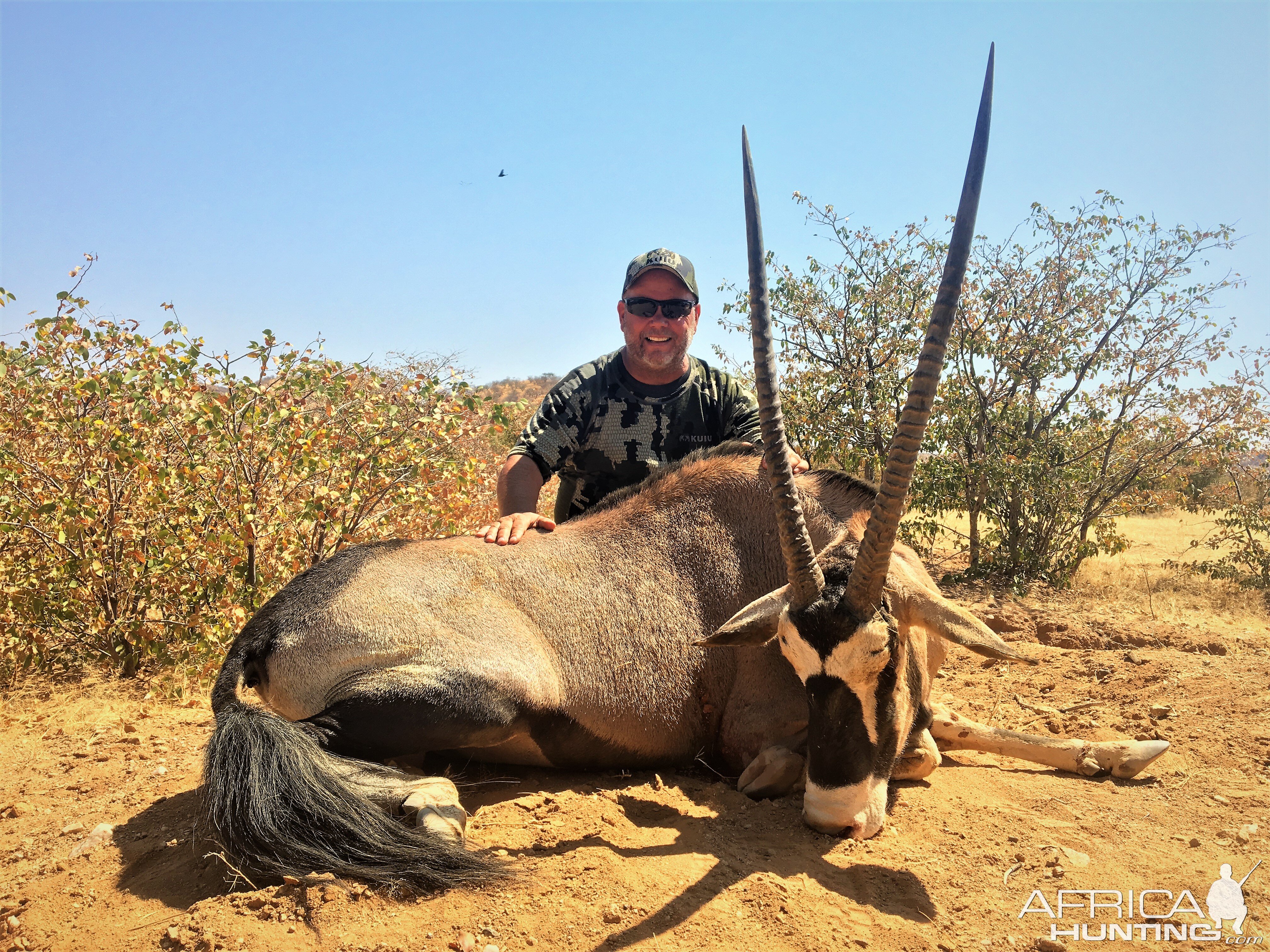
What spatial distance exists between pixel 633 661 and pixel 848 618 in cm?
134

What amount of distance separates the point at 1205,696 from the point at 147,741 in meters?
6.74

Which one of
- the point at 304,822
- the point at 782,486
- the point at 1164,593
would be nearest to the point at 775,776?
the point at 782,486

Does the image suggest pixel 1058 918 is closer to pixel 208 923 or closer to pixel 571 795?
pixel 571 795

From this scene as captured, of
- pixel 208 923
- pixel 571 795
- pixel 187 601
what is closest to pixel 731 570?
pixel 571 795

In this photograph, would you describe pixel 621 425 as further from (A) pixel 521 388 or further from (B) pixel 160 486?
(A) pixel 521 388

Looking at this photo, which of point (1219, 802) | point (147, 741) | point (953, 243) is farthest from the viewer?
point (147, 741)

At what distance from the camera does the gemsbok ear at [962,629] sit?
134 inches

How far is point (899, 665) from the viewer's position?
12.0 feet

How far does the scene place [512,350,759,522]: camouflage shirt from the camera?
19.4 feet

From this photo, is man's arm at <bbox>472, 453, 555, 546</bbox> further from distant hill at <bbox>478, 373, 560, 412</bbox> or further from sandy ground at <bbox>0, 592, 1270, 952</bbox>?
distant hill at <bbox>478, 373, 560, 412</bbox>

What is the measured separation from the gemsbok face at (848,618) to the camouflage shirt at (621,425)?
2.26 metres

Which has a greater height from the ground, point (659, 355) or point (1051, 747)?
point (659, 355)

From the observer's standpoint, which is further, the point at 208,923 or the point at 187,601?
the point at 187,601

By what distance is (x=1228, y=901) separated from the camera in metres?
3.00
